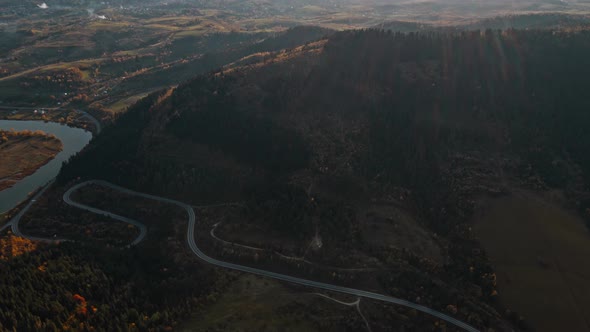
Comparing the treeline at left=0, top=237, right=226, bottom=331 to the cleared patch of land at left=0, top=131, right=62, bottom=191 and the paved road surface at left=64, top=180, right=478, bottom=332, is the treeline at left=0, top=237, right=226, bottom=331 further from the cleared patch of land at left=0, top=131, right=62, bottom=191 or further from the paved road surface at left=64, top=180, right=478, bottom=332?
the cleared patch of land at left=0, top=131, right=62, bottom=191

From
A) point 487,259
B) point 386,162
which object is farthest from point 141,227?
point 487,259

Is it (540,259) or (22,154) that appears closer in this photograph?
(540,259)

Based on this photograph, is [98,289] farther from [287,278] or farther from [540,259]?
[540,259]

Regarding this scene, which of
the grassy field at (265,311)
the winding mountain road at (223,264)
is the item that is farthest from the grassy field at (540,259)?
the grassy field at (265,311)

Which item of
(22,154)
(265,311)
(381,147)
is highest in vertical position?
(381,147)

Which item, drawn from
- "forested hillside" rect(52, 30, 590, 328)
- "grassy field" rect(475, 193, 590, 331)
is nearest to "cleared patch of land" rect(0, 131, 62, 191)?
"forested hillside" rect(52, 30, 590, 328)

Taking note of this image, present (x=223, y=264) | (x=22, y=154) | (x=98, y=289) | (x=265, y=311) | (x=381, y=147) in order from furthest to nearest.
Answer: (x=22, y=154)
(x=381, y=147)
(x=223, y=264)
(x=98, y=289)
(x=265, y=311)

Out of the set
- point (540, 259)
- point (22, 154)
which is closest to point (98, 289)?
point (540, 259)

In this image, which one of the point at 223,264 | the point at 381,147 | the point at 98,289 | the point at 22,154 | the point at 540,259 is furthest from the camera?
the point at 22,154
